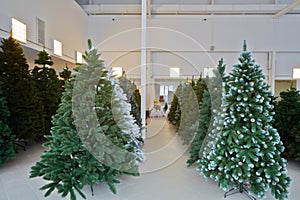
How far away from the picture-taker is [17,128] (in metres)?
3.66

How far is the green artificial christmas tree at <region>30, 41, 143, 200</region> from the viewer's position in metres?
2.08

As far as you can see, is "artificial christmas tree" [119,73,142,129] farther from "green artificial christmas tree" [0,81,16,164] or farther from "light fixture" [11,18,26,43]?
"light fixture" [11,18,26,43]

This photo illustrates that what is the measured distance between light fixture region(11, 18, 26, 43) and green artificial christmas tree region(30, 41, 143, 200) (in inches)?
107

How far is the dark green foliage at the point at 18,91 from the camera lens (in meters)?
3.52

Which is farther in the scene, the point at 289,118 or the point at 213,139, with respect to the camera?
the point at 289,118

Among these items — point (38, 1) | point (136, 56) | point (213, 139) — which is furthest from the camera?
point (136, 56)

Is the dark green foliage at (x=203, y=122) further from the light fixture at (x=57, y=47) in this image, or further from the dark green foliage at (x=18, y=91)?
the light fixture at (x=57, y=47)

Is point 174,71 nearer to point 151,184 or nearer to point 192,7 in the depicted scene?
point 192,7

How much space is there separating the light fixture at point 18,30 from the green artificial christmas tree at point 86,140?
8.88 ft

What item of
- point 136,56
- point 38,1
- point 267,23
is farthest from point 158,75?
point 38,1

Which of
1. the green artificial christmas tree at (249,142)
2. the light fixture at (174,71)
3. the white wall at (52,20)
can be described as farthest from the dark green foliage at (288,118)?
the light fixture at (174,71)

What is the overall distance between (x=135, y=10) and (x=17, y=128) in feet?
22.4

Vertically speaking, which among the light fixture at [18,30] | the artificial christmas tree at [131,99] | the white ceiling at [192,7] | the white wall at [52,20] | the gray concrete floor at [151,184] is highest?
the white ceiling at [192,7]

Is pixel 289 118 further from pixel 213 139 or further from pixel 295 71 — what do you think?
pixel 295 71
